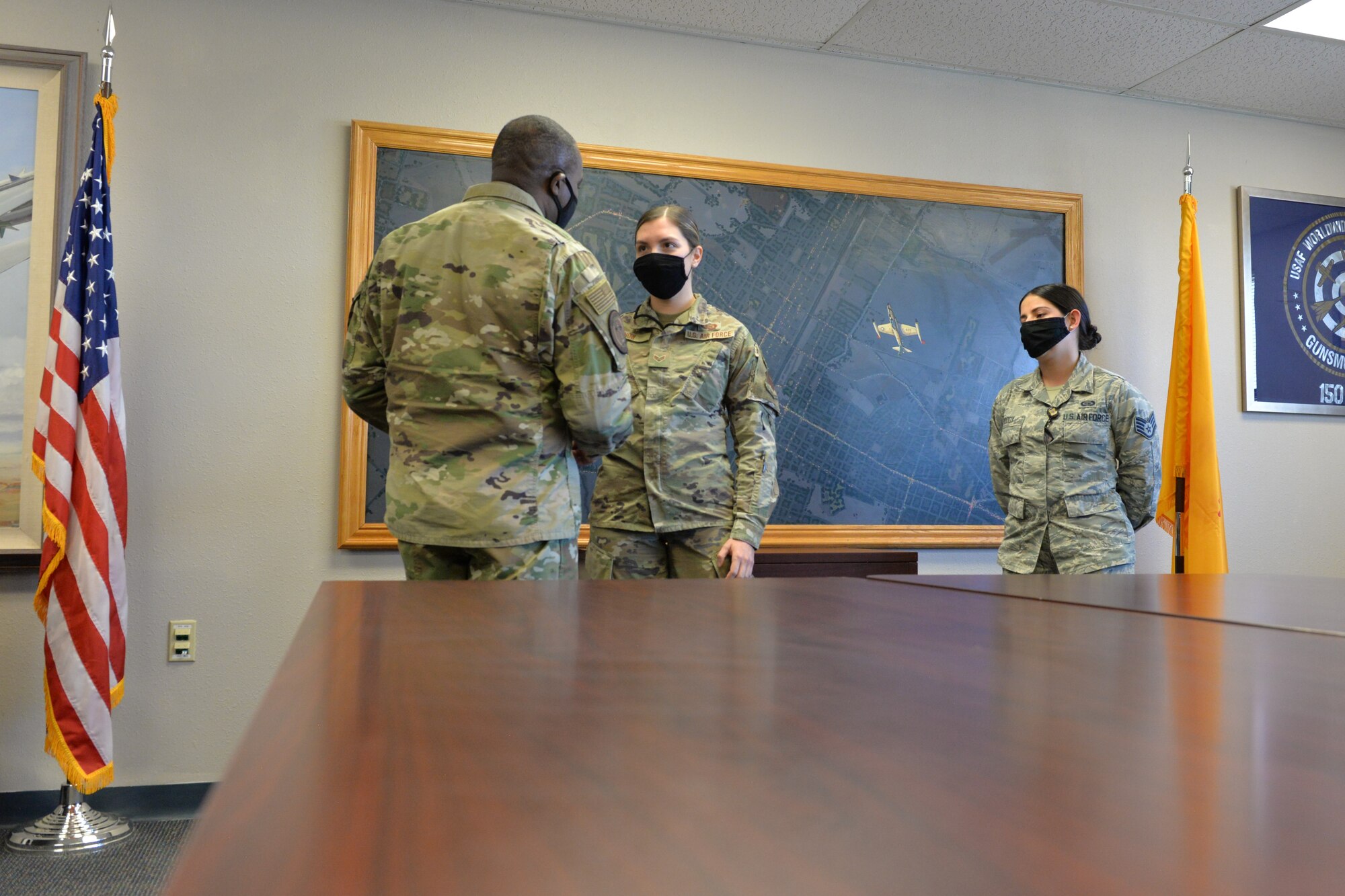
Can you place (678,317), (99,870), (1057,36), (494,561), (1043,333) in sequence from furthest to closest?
1. (1057,36)
2. (1043,333)
3. (678,317)
4. (99,870)
5. (494,561)

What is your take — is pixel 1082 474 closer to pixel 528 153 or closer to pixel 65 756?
pixel 528 153

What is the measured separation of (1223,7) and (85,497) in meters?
3.65

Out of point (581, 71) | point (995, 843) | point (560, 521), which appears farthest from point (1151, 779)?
point (581, 71)

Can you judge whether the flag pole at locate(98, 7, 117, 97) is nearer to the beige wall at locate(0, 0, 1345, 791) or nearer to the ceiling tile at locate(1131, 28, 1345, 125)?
the beige wall at locate(0, 0, 1345, 791)

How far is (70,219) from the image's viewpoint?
8.44 feet

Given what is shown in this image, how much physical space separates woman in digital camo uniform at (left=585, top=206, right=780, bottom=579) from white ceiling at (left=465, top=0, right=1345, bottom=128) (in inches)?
41.8

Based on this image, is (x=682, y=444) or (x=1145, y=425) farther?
(x=1145, y=425)

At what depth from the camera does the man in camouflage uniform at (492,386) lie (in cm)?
163

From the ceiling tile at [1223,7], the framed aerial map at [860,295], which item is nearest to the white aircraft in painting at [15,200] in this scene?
the framed aerial map at [860,295]

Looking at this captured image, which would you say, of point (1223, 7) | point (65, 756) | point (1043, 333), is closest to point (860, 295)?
point (1043, 333)

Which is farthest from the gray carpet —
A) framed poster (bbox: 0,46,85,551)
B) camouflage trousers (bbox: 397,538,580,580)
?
camouflage trousers (bbox: 397,538,580,580)

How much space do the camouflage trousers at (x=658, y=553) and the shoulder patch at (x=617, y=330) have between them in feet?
2.17

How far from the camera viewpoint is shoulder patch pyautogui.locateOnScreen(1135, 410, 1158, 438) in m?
2.67

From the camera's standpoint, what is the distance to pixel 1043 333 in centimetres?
281
